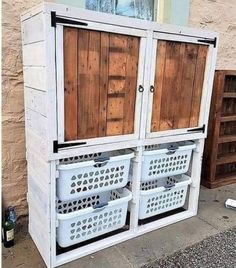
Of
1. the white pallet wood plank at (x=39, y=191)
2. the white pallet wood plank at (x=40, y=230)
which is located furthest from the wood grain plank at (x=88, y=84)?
the white pallet wood plank at (x=40, y=230)

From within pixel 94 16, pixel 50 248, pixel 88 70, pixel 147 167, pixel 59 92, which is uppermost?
pixel 94 16

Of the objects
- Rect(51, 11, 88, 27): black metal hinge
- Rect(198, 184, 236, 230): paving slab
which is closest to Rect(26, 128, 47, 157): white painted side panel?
Rect(51, 11, 88, 27): black metal hinge

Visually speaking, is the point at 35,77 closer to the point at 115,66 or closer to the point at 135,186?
the point at 115,66

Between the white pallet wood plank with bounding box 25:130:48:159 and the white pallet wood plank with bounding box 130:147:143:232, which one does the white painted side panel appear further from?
the white pallet wood plank with bounding box 130:147:143:232

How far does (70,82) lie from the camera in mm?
1643

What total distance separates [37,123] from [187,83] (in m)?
1.17

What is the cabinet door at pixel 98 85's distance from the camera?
1.62 meters

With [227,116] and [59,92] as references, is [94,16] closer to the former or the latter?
[59,92]

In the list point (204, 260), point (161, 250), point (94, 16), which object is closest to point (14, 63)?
point (94, 16)

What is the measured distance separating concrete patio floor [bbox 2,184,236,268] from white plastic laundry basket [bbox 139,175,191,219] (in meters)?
0.16

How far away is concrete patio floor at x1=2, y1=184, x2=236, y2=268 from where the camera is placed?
6.17 ft

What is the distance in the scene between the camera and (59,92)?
1.60 m

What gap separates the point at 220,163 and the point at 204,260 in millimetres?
1481

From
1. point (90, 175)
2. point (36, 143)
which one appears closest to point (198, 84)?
point (90, 175)
